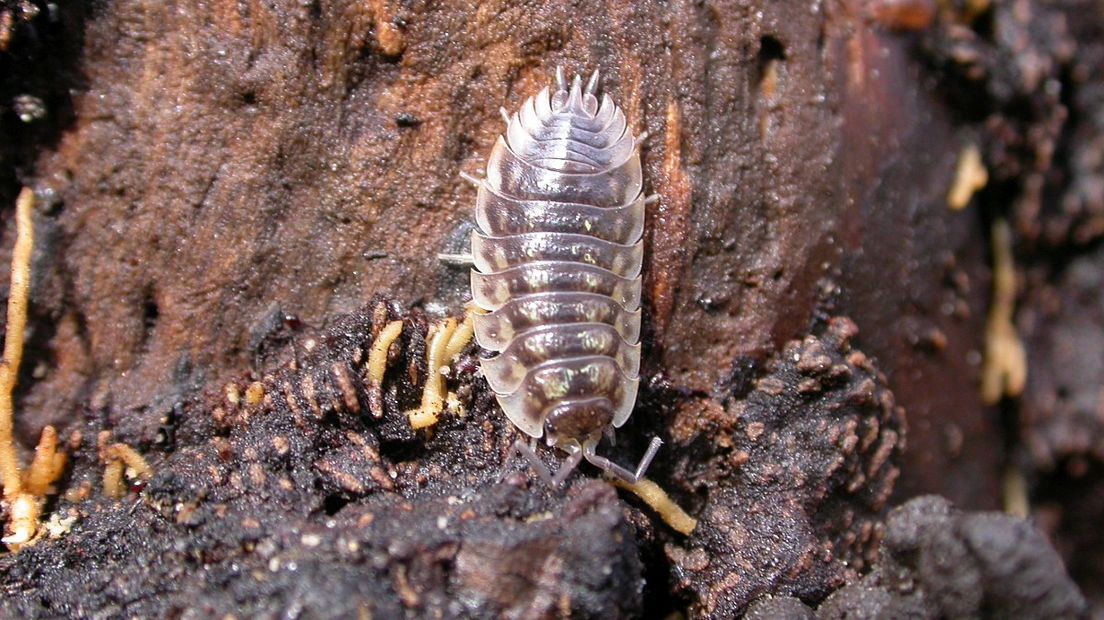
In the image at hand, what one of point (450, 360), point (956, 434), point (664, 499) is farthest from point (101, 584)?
point (956, 434)

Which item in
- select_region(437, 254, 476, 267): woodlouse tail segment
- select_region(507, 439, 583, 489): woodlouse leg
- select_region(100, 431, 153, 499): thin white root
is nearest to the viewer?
select_region(507, 439, 583, 489): woodlouse leg

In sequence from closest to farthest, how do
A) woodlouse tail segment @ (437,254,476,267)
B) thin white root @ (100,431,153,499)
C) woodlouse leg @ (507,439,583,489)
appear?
1. woodlouse leg @ (507,439,583,489)
2. thin white root @ (100,431,153,499)
3. woodlouse tail segment @ (437,254,476,267)

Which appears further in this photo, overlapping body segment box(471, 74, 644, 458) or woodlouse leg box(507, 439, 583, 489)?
overlapping body segment box(471, 74, 644, 458)

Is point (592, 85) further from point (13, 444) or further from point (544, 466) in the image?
point (13, 444)

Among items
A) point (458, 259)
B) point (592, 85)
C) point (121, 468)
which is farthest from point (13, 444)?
point (592, 85)

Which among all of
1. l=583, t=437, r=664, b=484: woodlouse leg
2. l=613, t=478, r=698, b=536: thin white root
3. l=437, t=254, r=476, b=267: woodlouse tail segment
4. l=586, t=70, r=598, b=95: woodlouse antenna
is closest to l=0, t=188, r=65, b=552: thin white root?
l=437, t=254, r=476, b=267: woodlouse tail segment

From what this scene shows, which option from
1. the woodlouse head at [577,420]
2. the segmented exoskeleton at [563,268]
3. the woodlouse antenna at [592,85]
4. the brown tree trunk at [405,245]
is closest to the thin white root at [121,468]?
the brown tree trunk at [405,245]

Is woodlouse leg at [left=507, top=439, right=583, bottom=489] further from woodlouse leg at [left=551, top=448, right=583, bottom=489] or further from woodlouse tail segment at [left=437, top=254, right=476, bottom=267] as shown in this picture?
woodlouse tail segment at [left=437, top=254, right=476, bottom=267]

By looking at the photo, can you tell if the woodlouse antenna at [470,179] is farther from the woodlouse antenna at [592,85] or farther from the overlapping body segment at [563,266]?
the woodlouse antenna at [592,85]
